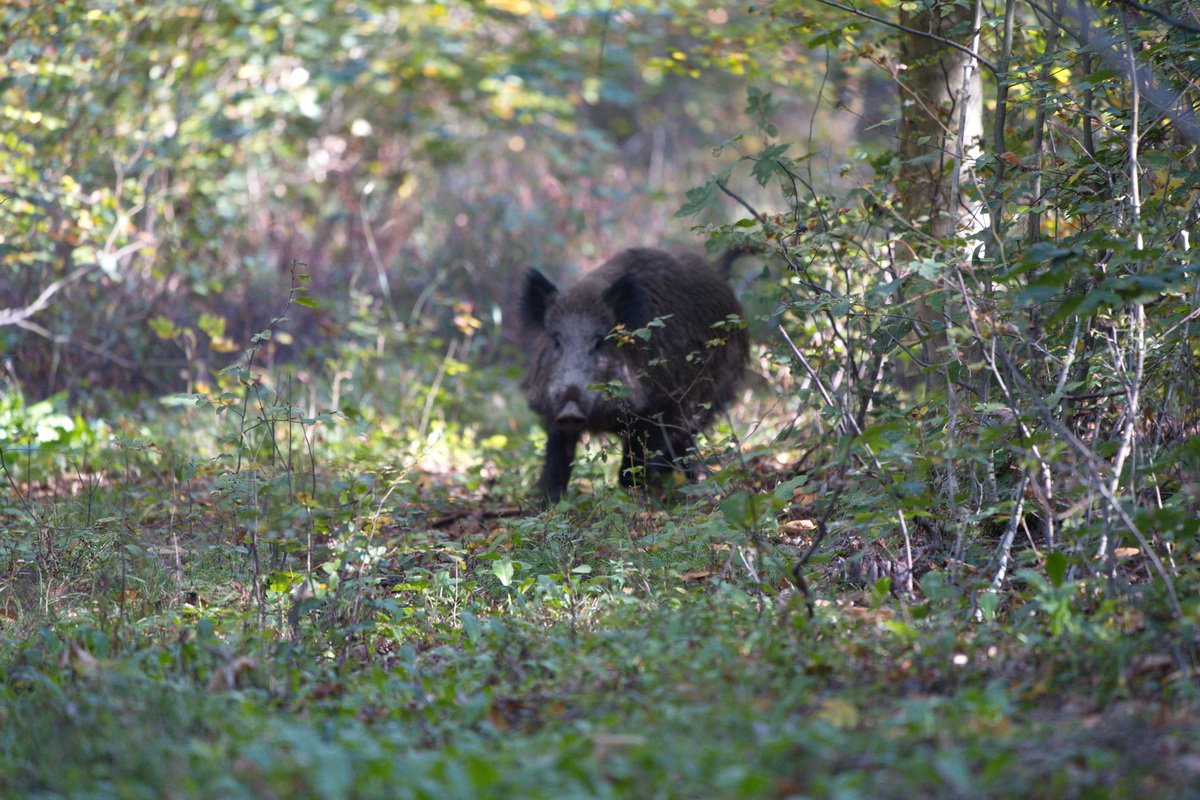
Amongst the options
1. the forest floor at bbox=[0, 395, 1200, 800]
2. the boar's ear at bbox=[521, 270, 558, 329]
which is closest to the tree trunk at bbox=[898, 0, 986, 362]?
the forest floor at bbox=[0, 395, 1200, 800]

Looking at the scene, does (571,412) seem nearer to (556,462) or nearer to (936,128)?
(556,462)

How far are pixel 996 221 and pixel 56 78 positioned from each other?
680cm

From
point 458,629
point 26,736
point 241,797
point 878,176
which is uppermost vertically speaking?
point 878,176

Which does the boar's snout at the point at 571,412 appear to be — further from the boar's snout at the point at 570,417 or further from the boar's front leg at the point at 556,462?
the boar's front leg at the point at 556,462

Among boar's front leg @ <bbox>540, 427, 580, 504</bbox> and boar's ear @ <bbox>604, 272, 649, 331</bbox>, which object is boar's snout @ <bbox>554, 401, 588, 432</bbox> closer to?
boar's front leg @ <bbox>540, 427, 580, 504</bbox>

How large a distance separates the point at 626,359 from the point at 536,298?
2.50ft

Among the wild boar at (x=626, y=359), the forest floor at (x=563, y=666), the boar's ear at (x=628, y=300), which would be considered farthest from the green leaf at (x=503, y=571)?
the boar's ear at (x=628, y=300)

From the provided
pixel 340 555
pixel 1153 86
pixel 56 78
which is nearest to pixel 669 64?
pixel 1153 86

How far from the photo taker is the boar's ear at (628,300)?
19.8 feet

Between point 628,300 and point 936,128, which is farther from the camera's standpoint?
point 628,300

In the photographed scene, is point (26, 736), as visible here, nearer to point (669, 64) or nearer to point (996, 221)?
point (996, 221)

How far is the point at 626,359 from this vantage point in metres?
6.14

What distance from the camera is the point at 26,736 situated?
2.71 metres

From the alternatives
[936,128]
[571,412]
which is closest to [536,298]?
[571,412]
